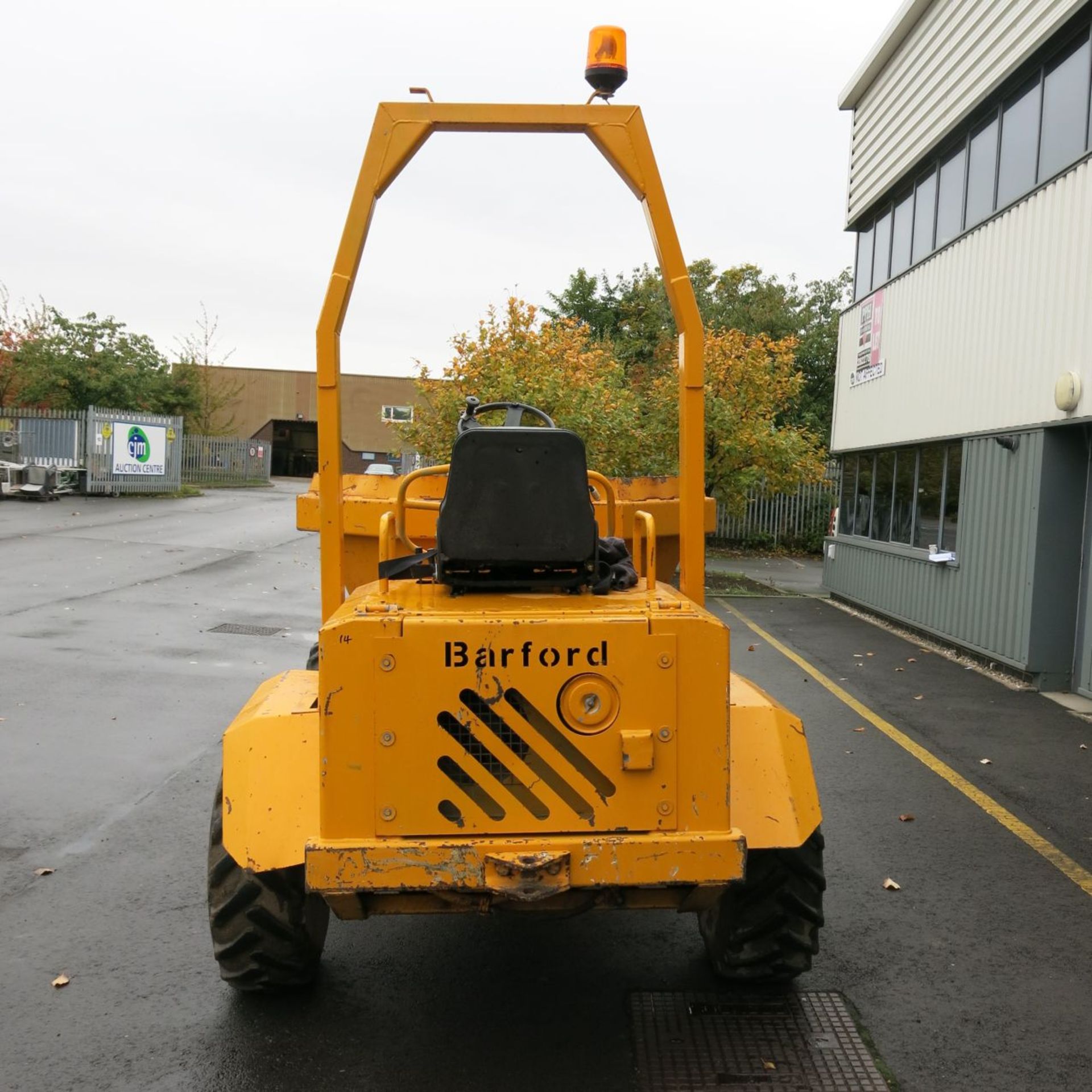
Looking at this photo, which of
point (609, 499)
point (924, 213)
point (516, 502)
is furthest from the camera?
point (924, 213)

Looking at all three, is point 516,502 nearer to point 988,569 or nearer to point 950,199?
point 988,569

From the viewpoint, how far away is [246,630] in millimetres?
12227

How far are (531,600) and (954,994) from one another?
2256 mm

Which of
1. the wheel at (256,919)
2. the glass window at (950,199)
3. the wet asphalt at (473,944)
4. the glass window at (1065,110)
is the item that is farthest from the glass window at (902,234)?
the wheel at (256,919)

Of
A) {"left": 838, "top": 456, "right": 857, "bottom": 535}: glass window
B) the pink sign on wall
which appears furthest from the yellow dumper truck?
{"left": 838, "top": 456, "right": 857, "bottom": 535}: glass window

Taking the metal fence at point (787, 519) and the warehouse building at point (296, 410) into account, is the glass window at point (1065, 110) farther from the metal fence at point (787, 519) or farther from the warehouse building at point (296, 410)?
the warehouse building at point (296, 410)

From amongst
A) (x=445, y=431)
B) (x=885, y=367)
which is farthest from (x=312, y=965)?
(x=445, y=431)

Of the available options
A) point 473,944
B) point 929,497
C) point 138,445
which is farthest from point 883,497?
point 138,445

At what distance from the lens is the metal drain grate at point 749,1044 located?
350 cm

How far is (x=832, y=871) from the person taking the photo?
5.43 meters

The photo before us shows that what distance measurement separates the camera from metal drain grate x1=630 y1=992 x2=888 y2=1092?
3496mm

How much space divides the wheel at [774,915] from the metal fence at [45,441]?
100 ft

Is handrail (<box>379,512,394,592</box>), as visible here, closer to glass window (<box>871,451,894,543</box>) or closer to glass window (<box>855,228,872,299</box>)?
glass window (<box>871,451,894,543</box>)

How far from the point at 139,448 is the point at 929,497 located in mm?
25685
